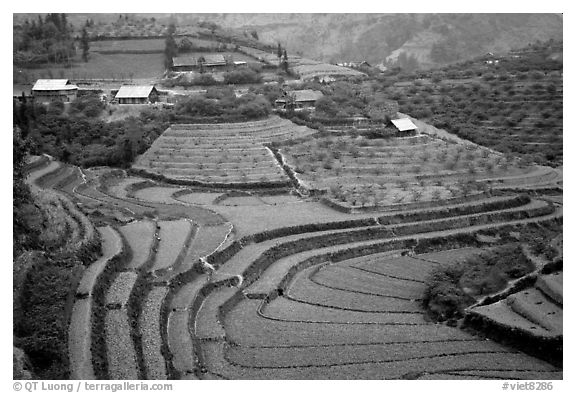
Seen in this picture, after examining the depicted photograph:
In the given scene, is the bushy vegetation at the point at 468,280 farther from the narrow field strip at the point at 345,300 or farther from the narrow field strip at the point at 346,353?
the narrow field strip at the point at 346,353

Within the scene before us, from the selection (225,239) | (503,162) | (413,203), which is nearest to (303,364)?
(225,239)

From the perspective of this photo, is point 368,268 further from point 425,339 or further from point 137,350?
point 137,350

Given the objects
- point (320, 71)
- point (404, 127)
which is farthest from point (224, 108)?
point (320, 71)

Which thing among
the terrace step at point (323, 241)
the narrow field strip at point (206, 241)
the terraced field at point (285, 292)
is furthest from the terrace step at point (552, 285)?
the narrow field strip at point (206, 241)

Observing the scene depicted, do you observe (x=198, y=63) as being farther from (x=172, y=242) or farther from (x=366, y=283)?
(x=366, y=283)

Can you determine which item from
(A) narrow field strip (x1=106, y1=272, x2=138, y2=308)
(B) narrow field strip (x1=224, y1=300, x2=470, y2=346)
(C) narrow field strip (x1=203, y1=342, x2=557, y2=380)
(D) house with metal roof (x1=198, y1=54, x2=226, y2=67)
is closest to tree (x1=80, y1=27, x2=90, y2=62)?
(D) house with metal roof (x1=198, y1=54, x2=226, y2=67)

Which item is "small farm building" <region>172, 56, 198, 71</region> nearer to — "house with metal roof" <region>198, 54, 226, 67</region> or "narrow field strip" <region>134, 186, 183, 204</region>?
"house with metal roof" <region>198, 54, 226, 67</region>

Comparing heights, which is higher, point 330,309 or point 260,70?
point 260,70
